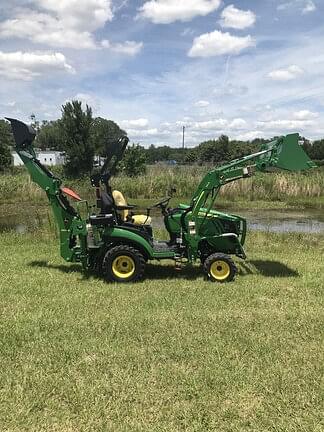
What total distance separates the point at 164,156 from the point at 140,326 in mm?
88902

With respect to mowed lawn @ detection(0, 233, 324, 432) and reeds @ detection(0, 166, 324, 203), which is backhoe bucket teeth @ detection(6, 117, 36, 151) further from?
reeds @ detection(0, 166, 324, 203)

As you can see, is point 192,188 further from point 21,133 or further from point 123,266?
point 123,266

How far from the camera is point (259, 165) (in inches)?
281

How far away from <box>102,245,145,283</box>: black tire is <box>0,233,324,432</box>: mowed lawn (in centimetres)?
19

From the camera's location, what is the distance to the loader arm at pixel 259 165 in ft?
22.8

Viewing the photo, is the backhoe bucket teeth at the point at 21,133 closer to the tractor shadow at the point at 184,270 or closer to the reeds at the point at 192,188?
the tractor shadow at the point at 184,270

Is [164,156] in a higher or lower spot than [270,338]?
higher

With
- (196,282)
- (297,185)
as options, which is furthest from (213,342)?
(297,185)

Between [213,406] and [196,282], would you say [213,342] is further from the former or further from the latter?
[196,282]

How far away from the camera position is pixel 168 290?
6.49 metres

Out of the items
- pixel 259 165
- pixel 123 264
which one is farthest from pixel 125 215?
pixel 259 165

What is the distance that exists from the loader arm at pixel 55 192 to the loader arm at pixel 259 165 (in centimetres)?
191

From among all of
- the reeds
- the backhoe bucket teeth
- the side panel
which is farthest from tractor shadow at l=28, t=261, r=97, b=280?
the reeds

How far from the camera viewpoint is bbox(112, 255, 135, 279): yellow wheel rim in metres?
6.95
